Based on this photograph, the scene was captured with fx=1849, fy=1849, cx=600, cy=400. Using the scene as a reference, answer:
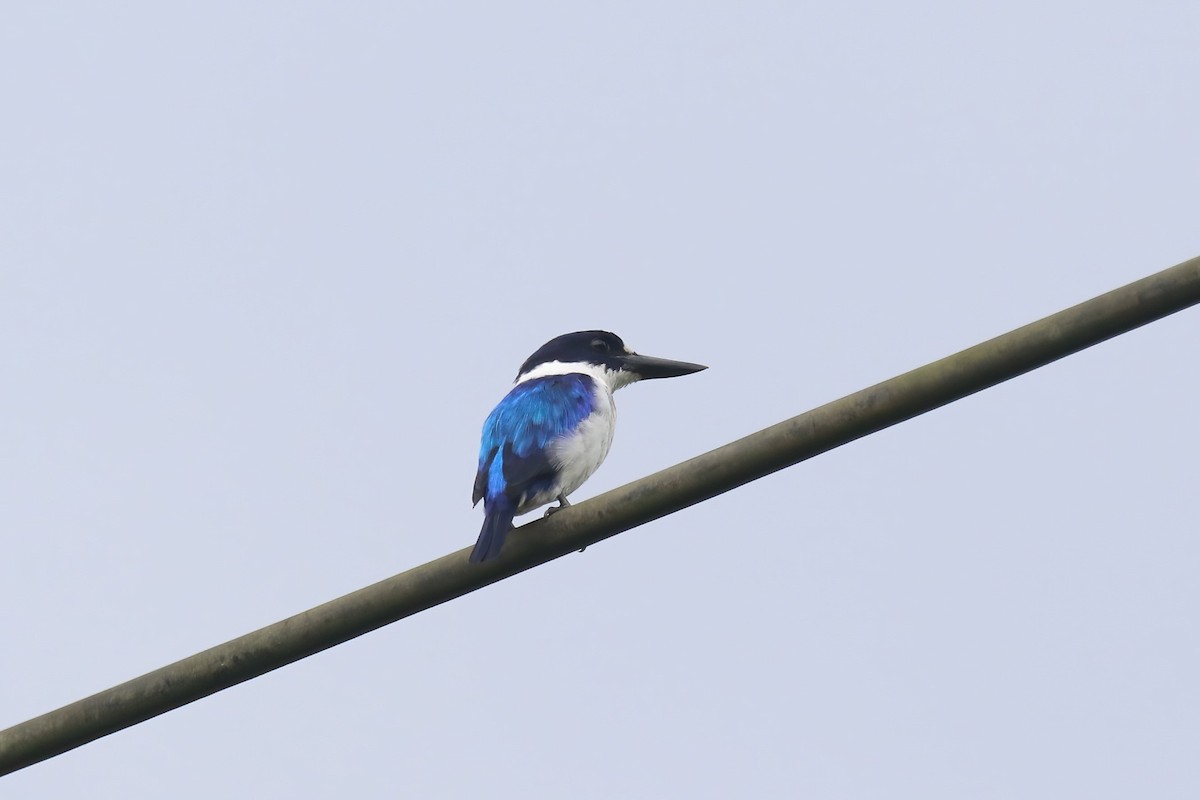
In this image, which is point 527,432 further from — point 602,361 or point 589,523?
point 589,523

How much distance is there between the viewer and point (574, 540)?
15.2ft

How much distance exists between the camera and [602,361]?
816cm

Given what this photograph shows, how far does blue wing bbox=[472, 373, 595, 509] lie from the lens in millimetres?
6680

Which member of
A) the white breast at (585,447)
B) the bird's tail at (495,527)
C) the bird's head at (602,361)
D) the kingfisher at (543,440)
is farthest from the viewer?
the bird's head at (602,361)

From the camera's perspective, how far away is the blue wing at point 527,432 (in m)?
6.68

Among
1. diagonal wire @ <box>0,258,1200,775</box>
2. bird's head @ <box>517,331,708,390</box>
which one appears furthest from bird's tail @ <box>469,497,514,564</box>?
bird's head @ <box>517,331,708,390</box>

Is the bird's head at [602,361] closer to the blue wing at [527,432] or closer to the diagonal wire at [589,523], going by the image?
the blue wing at [527,432]

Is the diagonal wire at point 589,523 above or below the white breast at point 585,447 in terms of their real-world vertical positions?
below

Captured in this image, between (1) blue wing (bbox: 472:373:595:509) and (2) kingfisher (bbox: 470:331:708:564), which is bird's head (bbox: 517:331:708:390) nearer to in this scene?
(2) kingfisher (bbox: 470:331:708:564)

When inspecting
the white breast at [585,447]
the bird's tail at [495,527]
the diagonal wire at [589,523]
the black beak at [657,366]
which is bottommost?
the diagonal wire at [589,523]

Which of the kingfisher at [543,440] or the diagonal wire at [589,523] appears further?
the kingfisher at [543,440]

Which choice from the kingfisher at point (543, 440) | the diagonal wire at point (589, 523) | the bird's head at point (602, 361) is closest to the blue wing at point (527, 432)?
the kingfisher at point (543, 440)

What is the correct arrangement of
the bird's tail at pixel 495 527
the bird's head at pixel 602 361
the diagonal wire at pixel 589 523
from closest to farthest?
the diagonal wire at pixel 589 523
the bird's tail at pixel 495 527
the bird's head at pixel 602 361

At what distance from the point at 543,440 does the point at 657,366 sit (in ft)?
4.89
